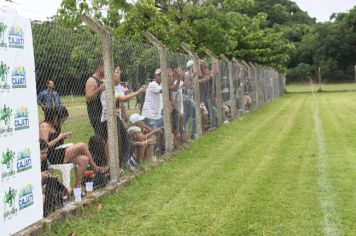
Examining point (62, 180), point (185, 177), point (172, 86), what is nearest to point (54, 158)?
point (62, 180)

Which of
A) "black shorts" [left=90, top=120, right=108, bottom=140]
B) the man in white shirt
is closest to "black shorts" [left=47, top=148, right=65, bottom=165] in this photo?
"black shorts" [left=90, top=120, right=108, bottom=140]

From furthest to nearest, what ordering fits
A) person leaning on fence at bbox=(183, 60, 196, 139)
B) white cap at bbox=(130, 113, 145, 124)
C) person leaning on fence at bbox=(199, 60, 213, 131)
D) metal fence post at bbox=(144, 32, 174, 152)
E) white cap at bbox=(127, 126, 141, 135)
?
person leaning on fence at bbox=(199, 60, 213, 131)
person leaning on fence at bbox=(183, 60, 196, 139)
metal fence post at bbox=(144, 32, 174, 152)
white cap at bbox=(130, 113, 145, 124)
white cap at bbox=(127, 126, 141, 135)

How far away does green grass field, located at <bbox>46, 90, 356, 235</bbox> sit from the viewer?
5.96 m

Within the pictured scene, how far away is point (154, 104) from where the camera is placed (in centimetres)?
1056

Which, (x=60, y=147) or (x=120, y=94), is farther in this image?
(x=120, y=94)

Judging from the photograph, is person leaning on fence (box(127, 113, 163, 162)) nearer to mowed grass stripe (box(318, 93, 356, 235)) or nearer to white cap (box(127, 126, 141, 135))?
white cap (box(127, 126, 141, 135))

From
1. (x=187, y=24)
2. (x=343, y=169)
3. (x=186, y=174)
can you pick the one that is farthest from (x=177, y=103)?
(x=187, y=24)

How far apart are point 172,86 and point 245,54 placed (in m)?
23.2

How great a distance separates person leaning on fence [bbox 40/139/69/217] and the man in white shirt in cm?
402

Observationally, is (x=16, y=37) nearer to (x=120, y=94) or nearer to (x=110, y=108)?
(x=110, y=108)

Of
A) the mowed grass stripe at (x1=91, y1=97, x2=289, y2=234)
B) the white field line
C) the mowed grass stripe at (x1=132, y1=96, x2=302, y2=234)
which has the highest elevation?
the mowed grass stripe at (x1=91, y1=97, x2=289, y2=234)

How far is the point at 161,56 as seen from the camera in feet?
33.9

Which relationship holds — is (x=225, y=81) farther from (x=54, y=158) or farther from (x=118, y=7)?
(x=54, y=158)

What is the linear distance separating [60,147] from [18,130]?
64.8 inches
